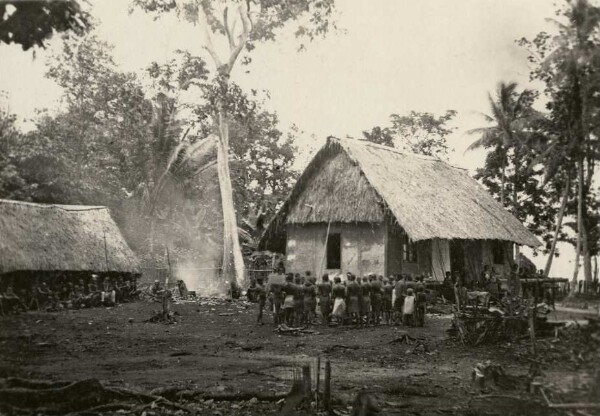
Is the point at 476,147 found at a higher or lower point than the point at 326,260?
higher

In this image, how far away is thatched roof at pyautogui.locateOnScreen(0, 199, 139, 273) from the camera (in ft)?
51.1

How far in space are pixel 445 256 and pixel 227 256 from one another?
24.3ft

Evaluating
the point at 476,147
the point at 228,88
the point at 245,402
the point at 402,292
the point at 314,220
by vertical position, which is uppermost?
the point at 228,88

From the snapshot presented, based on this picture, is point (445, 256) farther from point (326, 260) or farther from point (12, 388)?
point (12, 388)

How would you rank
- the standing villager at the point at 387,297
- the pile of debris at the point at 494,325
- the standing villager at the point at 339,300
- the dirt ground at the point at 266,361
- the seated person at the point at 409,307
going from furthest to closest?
the standing villager at the point at 387,297 < the standing villager at the point at 339,300 < the seated person at the point at 409,307 < the pile of debris at the point at 494,325 < the dirt ground at the point at 266,361

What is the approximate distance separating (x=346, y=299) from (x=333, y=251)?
560 centimetres

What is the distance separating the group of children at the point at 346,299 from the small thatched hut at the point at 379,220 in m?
2.85

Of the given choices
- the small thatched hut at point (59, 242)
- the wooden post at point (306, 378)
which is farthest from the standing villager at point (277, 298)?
the small thatched hut at point (59, 242)

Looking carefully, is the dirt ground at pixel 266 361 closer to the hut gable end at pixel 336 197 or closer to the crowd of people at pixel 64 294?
the crowd of people at pixel 64 294

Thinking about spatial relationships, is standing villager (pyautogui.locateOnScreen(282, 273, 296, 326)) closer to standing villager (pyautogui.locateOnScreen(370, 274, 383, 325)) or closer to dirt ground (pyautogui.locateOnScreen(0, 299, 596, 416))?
dirt ground (pyautogui.locateOnScreen(0, 299, 596, 416))

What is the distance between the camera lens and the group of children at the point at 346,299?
12492 mm

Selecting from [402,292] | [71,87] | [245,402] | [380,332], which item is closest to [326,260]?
[402,292]

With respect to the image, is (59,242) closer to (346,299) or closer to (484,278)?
(346,299)

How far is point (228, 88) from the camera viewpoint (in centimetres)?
2092
